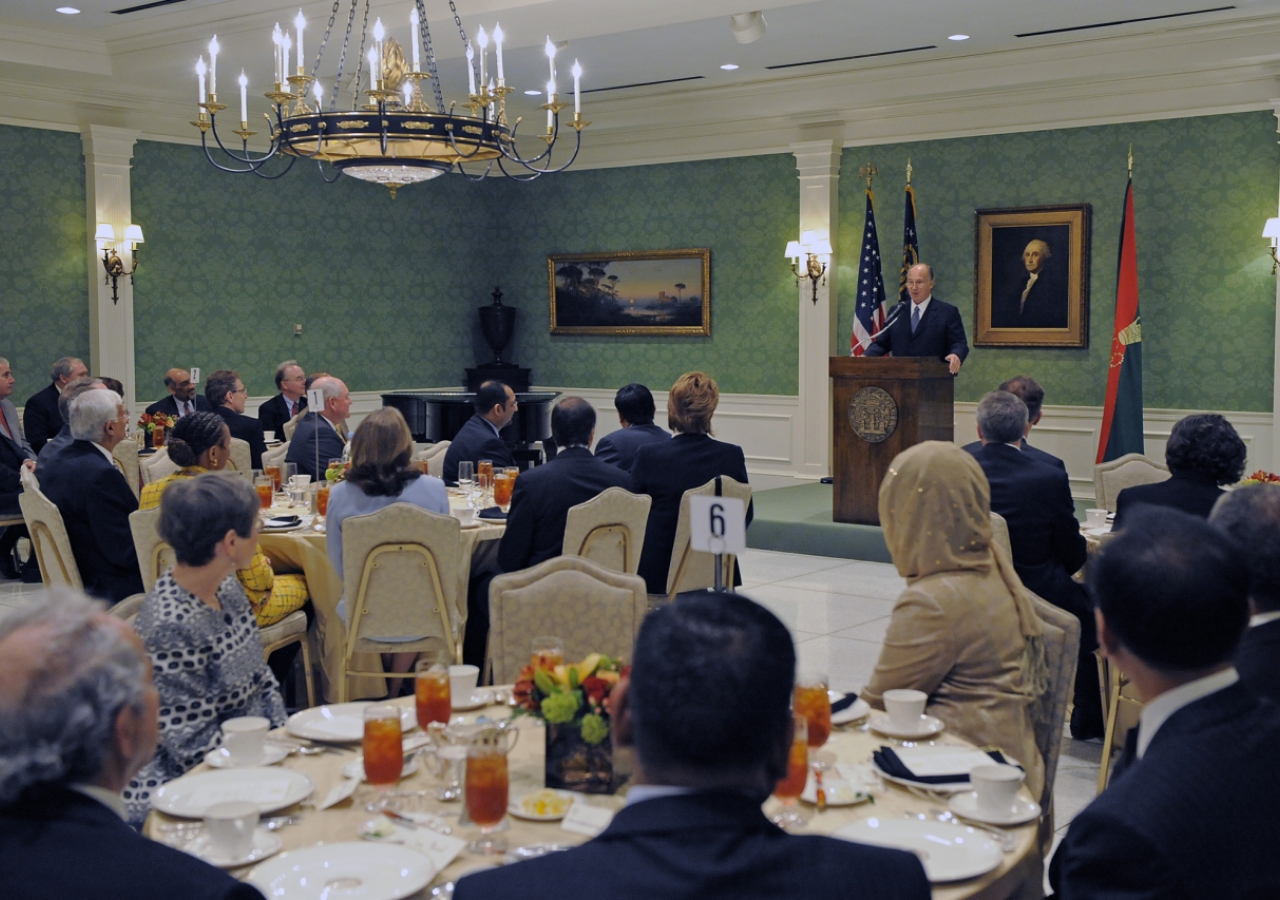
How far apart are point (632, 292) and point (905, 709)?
34.2ft

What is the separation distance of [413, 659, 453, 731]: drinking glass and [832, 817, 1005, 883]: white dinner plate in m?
0.93

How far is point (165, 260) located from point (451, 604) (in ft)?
Result: 24.7

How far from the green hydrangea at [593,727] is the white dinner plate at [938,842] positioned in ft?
1.55

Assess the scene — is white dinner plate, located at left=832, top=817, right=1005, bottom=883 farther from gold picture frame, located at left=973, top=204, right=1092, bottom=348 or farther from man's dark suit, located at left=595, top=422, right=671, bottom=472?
gold picture frame, located at left=973, top=204, right=1092, bottom=348

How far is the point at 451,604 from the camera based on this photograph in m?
5.00

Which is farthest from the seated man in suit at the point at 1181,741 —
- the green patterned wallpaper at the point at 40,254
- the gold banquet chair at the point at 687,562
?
the green patterned wallpaper at the point at 40,254

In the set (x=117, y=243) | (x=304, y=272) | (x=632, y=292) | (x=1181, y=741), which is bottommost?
(x=1181, y=741)

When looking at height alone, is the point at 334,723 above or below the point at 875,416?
below

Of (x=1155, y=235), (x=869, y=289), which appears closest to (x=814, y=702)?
(x=1155, y=235)

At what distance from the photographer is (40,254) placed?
10516 millimetres

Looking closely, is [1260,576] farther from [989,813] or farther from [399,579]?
[399,579]

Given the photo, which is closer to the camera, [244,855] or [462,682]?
[244,855]

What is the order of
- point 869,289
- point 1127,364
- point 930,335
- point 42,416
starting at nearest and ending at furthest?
point 42,416 < point 930,335 < point 1127,364 < point 869,289

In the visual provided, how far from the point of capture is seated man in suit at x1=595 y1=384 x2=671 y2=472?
21.0ft
